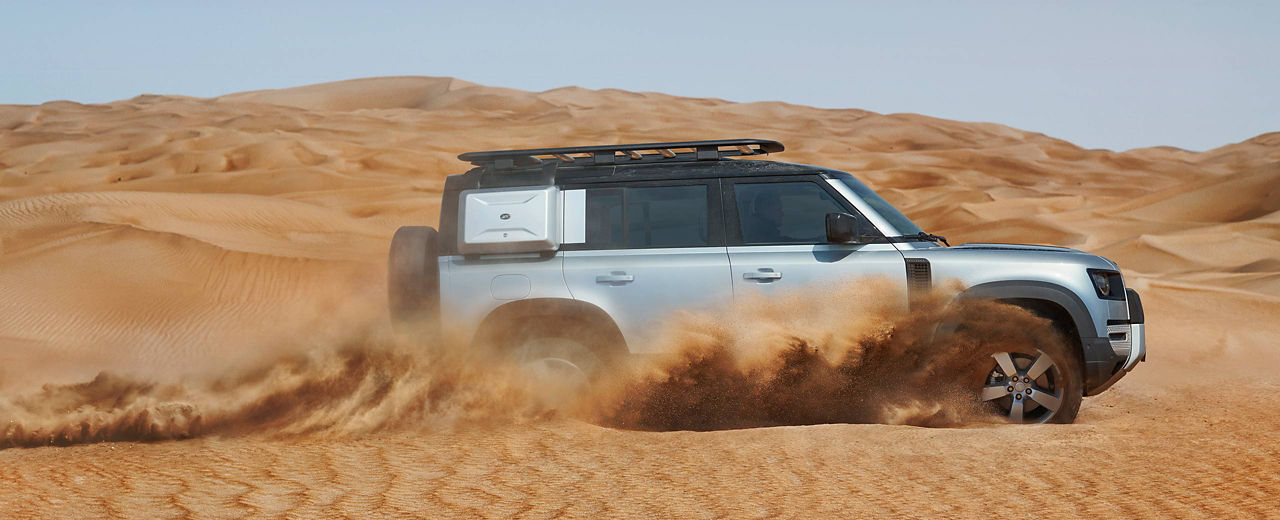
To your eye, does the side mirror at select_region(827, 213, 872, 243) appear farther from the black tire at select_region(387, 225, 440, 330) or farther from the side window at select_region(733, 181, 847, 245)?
the black tire at select_region(387, 225, 440, 330)

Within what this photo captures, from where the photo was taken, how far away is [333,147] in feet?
127

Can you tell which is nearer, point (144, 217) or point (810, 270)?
point (810, 270)

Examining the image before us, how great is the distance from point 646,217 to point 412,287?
1465 mm

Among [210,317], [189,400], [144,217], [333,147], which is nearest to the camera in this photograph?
[189,400]

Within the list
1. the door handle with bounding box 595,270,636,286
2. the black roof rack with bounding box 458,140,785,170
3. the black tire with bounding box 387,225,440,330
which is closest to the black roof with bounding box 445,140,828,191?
the black roof rack with bounding box 458,140,785,170

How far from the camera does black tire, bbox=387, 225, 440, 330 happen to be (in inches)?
253

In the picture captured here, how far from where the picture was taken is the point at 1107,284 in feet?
20.9

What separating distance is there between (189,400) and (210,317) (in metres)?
5.75

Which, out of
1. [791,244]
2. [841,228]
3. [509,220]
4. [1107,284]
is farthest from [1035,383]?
[509,220]

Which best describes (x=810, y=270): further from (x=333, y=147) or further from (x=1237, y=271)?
(x=333, y=147)

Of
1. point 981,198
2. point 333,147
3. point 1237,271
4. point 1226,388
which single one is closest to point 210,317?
point 1226,388

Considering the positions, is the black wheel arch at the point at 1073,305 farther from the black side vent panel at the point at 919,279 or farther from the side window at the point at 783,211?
the side window at the point at 783,211

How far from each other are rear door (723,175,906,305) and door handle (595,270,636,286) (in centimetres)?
61

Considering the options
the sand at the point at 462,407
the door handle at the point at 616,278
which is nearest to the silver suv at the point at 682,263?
the door handle at the point at 616,278
